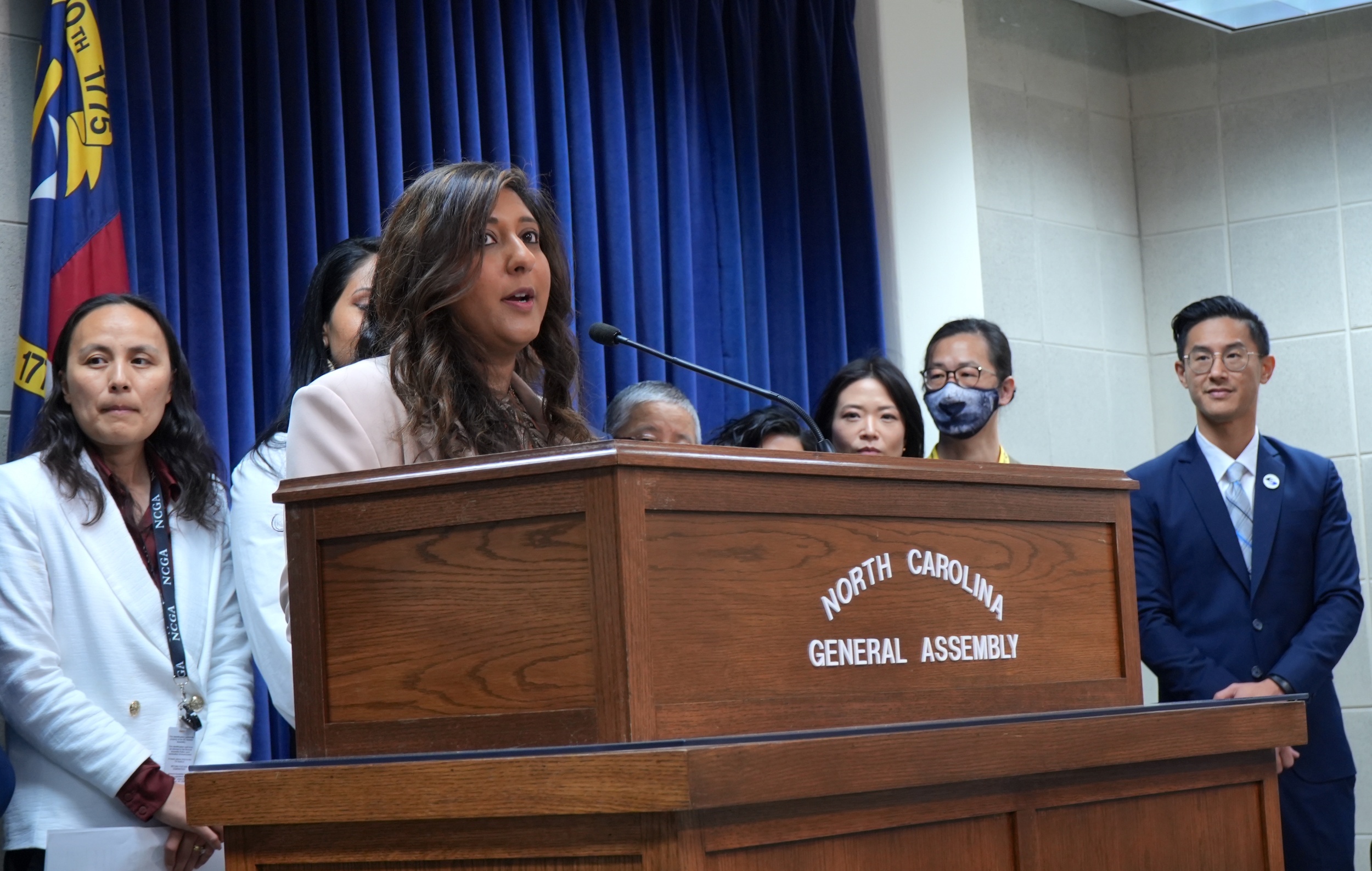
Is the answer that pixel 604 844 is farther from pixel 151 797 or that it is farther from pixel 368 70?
pixel 368 70

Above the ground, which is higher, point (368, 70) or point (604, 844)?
point (368, 70)

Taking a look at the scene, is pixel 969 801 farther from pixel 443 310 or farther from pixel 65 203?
pixel 65 203

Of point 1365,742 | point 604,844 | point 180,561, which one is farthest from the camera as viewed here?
point 1365,742

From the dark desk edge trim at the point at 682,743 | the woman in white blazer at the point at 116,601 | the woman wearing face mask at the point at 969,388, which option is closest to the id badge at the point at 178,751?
the woman in white blazer at the point at 116,601

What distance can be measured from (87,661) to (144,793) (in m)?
0.24

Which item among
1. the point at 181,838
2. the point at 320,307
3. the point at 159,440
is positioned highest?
the point at 320,307

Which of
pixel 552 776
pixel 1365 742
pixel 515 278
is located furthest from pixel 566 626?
pixel 1365 742

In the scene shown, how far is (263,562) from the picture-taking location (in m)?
2.50

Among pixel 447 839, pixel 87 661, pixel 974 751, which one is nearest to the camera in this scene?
pixel 447 839

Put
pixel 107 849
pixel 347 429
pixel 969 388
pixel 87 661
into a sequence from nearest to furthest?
1. pixel 347 429
2. pixel 107 849
3. pixel 87 661
4. pixel 969 388

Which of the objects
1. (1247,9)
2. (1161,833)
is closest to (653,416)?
(1161,833)

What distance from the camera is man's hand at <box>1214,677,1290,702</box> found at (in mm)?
3162

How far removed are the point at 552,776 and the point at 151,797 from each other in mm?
1345

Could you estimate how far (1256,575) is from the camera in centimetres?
339
